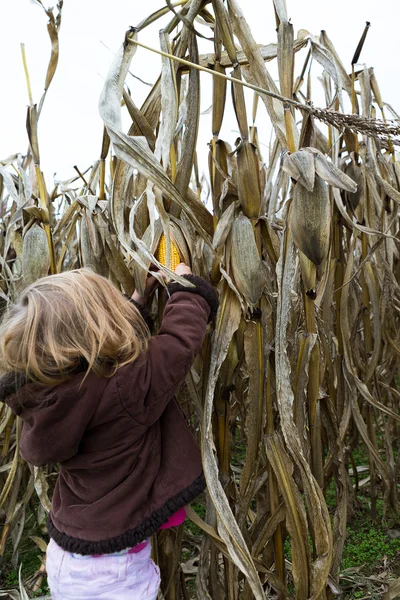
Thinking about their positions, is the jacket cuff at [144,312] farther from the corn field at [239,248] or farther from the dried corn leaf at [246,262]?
the dried corn leaf at [246,262]

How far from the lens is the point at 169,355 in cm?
85

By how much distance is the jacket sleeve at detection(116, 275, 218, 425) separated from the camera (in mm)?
847

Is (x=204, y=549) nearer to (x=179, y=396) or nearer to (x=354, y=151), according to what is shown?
(x=179, y=396)

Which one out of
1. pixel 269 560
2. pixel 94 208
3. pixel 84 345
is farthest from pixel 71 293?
pixel 269 560

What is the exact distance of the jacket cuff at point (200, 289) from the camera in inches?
34.1

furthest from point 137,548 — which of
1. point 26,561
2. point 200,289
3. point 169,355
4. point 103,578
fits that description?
point 26,561

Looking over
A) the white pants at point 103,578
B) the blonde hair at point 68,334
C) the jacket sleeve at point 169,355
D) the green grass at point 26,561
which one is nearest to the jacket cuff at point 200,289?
the jacket sleeve at point 169,355

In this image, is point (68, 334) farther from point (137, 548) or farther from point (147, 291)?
point (137, 548)

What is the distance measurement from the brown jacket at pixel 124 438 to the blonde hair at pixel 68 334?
28 millimetres

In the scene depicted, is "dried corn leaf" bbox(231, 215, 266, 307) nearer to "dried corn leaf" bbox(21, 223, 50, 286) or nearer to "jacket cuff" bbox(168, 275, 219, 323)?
"jacket cuff" bbox(168, 275, 219, 323)

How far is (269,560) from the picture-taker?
111 centimetres

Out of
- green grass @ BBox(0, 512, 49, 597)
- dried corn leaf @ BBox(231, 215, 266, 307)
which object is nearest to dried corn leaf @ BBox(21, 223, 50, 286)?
dried corn leaf @ BBox(231, 215, 266, 307)

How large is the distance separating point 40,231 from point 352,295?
0.87 metres

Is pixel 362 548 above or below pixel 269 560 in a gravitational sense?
below
